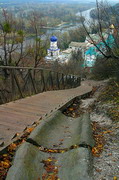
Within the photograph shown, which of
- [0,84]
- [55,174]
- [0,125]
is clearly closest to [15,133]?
[0,125]

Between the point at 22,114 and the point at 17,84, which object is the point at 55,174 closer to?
the point at 22,114

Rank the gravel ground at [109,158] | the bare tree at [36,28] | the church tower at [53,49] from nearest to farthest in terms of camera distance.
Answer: the gravel ground at [109,158] < the bare tree at [36,28] < the church tower at [53,49]

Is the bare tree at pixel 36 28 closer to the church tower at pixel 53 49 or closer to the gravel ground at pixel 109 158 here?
the gravel ground at pixel 109 158

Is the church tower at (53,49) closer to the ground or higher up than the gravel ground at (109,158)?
closer to the ground

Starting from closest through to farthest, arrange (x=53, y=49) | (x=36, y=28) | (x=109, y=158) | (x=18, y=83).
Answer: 1. (x=109, y=158)
2. (x=18, y=83)
3. (x=36, y=28)
4. (x=53, y=49)

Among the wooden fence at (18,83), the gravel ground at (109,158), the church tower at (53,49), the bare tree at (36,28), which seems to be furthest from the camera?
the church tower at (53,49)

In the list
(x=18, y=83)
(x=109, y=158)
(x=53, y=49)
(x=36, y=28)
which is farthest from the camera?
(x=53, y=49)

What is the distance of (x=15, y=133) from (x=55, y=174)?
1210 millimetres

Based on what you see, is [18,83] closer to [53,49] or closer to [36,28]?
[36,28]

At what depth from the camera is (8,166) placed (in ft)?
8.73

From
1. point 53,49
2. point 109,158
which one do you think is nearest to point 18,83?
point 109,158

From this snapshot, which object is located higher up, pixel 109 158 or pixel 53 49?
pixel 109 158

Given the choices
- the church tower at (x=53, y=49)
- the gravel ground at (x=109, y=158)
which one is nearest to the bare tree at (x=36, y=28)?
the gravel ground at (x=109, y=158)

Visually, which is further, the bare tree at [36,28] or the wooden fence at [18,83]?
the bare tree at [36,28]
